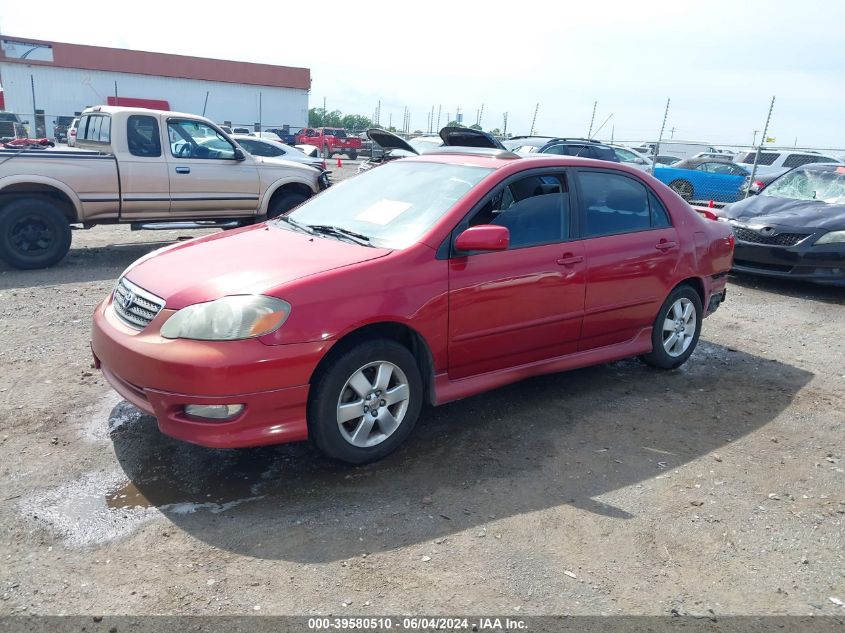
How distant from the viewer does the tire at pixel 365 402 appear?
11.4ft

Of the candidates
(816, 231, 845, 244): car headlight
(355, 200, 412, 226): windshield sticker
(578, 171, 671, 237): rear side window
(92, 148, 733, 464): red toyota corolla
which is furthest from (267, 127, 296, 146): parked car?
(355, 200, 412, 226): windshield sticker

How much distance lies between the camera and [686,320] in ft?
18.0

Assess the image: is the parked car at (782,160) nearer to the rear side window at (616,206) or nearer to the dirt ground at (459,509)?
the rear side window at (616,206)

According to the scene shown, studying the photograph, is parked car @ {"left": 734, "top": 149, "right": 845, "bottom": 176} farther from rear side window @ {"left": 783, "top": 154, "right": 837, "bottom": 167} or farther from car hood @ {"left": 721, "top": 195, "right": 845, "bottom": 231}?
car hood @ {"left": 721, "top": 195, "right": 845, "bottom": 231}

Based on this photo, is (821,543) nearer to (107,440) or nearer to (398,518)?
(398,518)

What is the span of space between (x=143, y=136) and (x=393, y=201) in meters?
5.85

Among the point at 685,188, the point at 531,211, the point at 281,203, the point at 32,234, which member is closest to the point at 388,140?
the point at 531,211

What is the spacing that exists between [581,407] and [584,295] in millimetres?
783

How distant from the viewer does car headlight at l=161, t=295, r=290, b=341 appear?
3301 mm

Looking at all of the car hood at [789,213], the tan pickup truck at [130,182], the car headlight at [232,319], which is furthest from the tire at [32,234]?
the car hood at [789,213]

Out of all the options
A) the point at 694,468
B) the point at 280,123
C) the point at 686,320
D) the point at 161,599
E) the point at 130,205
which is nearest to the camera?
the point at 161,599

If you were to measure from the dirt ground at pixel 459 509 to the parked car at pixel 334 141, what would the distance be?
3340cm

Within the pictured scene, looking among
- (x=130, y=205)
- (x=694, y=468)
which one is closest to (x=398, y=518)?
(x=694, y=468)

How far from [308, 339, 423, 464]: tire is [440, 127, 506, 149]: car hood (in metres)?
2.96
